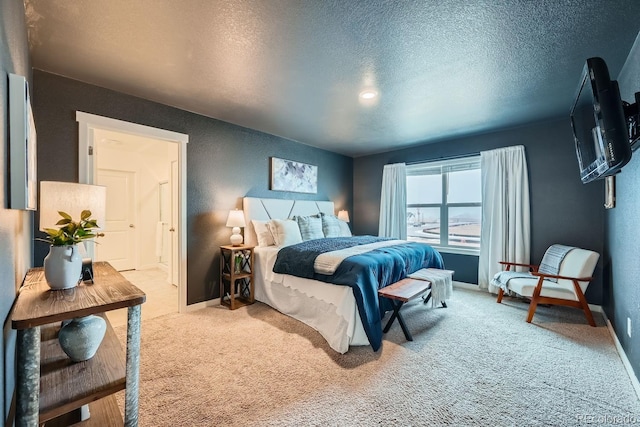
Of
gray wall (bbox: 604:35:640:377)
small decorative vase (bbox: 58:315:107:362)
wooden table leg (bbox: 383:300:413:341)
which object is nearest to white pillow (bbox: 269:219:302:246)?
wooden table leg (bbox: 383:300:413:341)

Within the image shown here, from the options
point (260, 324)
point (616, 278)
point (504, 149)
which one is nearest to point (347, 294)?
point (260, 324)

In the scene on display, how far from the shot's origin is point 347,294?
2482 millimetres

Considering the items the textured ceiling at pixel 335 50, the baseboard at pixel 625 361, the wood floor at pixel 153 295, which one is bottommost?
the wood floor at pixel 153 295

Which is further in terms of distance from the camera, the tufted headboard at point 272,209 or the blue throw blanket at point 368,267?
the tufted headboard at point 272,209

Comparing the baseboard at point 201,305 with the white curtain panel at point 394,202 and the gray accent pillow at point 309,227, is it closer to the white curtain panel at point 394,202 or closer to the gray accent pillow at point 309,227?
the gray accent pillow at point 309,227

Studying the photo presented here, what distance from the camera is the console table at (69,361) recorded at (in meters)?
0.99

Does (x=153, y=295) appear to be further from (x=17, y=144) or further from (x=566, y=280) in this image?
(x=566, y=280)

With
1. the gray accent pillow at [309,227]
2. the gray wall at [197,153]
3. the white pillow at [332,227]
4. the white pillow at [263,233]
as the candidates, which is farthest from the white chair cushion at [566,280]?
the gray wall at [197,153]

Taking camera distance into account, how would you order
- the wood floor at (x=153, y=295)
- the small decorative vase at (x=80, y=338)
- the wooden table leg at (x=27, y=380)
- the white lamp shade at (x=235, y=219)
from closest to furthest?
the wooden table leg at (x=27, y=380), the small decorative vase at (x=80, y=338), the wood floor at (x=153, y=295), the white lamp shade at (x=235, y=219)

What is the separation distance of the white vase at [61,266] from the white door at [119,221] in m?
4.76

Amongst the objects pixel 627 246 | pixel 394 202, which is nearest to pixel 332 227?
pixel 394 202

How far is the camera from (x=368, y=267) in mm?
2557

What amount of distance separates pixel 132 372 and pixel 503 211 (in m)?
4.57

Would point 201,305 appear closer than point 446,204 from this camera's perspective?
Yes
